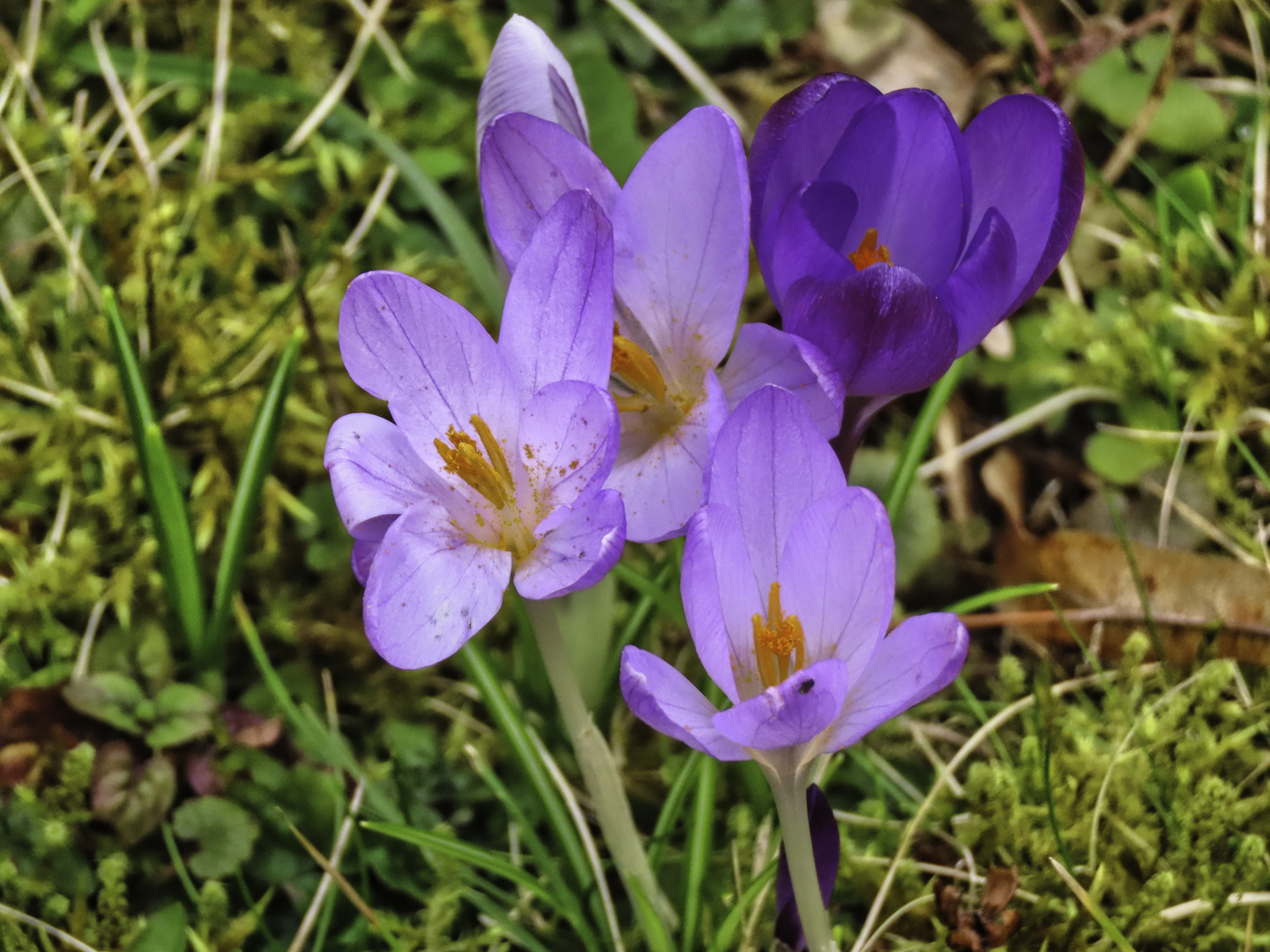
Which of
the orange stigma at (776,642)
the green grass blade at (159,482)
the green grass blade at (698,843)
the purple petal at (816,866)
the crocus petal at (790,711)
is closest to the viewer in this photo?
the crocus petal at (790,711)

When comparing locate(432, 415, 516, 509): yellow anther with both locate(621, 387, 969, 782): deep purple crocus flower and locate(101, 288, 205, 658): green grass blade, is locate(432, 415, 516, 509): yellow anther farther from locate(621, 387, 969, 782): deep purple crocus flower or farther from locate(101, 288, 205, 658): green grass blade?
locate(101, 288, 205, 658): green grass blade

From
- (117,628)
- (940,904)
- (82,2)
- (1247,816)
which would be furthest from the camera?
(82,2)

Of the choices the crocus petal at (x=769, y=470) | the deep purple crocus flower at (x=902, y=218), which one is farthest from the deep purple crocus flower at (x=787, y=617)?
the deep purple crocus flower at (x=902, y=218)

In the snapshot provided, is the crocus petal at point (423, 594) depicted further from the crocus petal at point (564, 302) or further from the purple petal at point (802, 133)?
the purple petal at point (802, 133)

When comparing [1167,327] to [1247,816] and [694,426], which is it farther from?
[694,426]

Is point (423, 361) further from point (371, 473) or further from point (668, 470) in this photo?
point (668, 470)

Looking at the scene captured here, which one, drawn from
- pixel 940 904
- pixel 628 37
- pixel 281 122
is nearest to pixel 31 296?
pixel 281 122

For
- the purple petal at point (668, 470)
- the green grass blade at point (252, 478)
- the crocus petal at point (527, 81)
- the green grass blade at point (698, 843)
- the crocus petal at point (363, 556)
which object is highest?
the crocus petal at point (527, 81)
